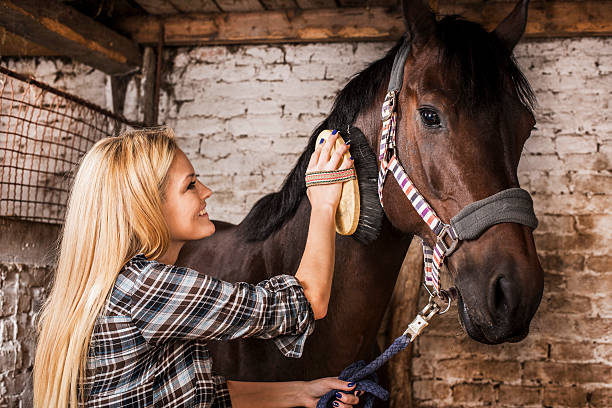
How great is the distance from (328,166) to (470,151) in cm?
33

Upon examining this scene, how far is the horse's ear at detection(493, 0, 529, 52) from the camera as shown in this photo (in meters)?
1.49

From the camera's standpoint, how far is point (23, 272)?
2.22 m

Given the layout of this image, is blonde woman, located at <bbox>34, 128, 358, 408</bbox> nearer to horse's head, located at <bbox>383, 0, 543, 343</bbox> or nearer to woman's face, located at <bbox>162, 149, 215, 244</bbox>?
woman's face, located at <bbox>162, 149, 215, 244</bbox>

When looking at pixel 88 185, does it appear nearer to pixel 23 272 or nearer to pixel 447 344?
pixel 23 272

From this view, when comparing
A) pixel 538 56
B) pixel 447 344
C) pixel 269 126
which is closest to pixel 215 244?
pixel 269 126

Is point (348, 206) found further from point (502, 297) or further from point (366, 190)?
point (502, 297)

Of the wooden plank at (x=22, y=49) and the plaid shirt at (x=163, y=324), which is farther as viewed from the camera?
the wooden plank at (x=22, y=49)

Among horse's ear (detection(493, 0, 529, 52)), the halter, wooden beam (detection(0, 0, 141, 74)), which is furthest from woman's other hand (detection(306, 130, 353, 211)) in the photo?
wooden beam (detection(0, 0, 141, 74))

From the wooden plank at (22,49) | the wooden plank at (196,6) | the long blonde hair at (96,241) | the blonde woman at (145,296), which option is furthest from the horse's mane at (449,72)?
the wooden plank at (22,49)

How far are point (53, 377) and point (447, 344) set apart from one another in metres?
2.24

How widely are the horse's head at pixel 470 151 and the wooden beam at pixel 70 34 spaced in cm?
204

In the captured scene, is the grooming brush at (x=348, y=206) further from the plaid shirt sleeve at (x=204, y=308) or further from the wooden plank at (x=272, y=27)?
the wooden plank at (x=272, y=27)

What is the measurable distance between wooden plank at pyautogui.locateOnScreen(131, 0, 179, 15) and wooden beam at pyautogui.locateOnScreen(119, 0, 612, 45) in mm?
46

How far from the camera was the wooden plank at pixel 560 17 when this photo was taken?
2707mm
